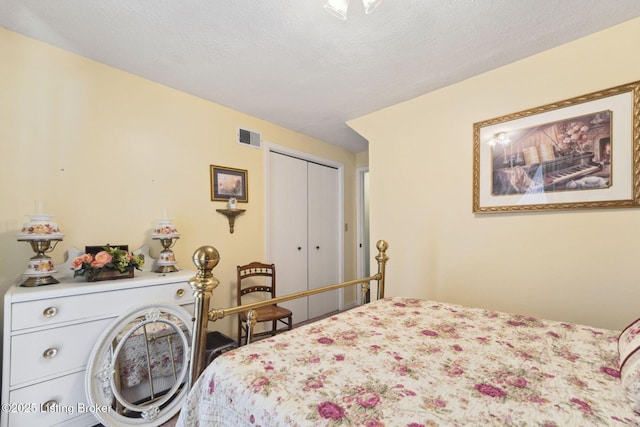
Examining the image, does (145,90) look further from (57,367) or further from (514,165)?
(514,165)

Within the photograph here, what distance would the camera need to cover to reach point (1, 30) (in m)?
1.56

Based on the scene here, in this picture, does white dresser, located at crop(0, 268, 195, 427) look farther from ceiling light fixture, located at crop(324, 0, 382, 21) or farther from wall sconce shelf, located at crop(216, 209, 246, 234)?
ceiling light fixture, located at crop(324, 0, 382, 21)

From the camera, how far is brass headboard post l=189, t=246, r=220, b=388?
1.03 m

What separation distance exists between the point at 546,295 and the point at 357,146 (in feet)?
8.91

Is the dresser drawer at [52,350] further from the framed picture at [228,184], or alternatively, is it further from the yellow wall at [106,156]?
the framed picture at [228,184]

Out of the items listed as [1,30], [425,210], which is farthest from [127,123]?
[425,210]

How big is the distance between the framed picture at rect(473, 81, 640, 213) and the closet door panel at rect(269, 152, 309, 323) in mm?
1949

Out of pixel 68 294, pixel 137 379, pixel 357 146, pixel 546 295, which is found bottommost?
pixel 137 379

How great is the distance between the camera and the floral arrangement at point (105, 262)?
158 cm

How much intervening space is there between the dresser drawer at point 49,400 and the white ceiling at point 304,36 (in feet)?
6.52

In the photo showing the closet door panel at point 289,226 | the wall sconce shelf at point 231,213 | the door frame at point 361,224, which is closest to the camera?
the wall sconce shelf at point 231,213

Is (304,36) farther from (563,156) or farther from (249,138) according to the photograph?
(563,156)

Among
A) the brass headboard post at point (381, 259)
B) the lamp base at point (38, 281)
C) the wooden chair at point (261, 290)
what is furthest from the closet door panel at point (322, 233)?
the lamp base at point (38, 281)

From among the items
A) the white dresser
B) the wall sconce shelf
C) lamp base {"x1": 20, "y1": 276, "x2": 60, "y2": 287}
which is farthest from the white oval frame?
the wall sconce shelf
